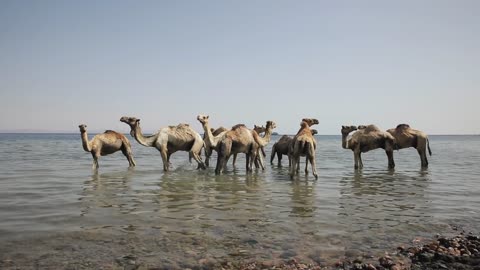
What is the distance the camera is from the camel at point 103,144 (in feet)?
53.7

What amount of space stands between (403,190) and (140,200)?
7.75m

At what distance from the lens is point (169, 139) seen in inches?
646

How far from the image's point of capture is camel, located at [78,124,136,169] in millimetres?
16361

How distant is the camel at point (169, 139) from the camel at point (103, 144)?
5.95 ft

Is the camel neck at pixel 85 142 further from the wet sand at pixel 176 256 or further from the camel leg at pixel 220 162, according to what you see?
the wet sand at pixel 176 256

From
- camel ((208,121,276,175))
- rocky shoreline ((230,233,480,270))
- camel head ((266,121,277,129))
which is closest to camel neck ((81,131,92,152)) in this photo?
camel ((208,121,276,175))

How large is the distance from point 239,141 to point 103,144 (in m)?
6.60

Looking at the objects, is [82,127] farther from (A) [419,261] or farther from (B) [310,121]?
(A) [419,261]

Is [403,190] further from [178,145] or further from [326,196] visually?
[178,145]

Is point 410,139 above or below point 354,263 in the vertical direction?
above

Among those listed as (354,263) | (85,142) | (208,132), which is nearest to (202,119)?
(208,132)

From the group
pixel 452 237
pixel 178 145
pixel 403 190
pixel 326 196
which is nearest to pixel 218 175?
pixel 178 145

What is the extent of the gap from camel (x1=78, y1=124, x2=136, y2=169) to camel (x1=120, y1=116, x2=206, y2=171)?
5.95 feet

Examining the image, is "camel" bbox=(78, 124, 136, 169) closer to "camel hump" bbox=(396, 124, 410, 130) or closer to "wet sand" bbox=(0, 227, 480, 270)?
"wet sand" bbox=(0, 227, 480, 270)
